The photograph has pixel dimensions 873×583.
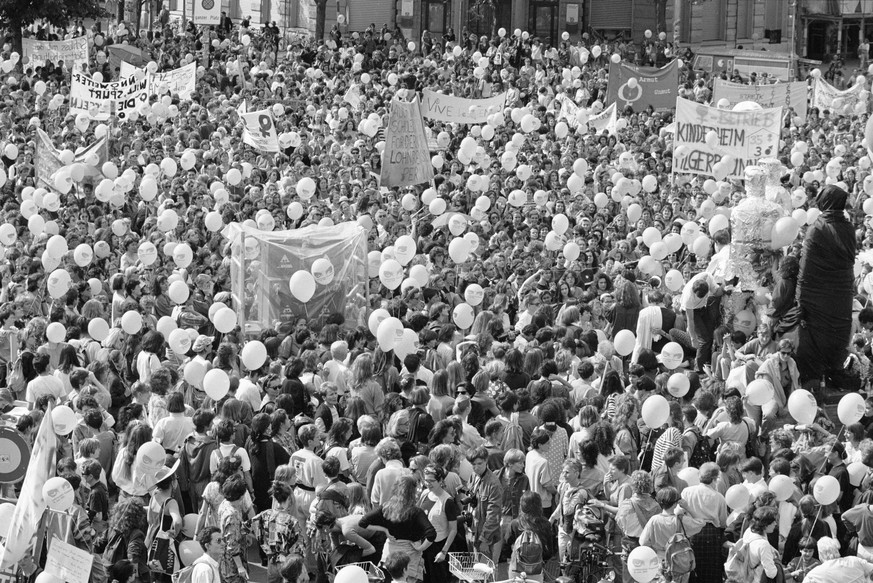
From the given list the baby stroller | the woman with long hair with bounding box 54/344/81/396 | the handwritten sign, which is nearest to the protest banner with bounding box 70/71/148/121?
the woman with long hair with bounding box 54/344/81/396

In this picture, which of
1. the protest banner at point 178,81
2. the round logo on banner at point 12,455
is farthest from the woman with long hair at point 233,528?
the protest banner at point 178,81

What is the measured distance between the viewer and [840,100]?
87.9ft

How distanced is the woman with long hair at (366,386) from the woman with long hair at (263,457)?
1.14 metres

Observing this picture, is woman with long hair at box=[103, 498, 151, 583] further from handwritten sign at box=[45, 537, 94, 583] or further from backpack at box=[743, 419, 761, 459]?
backpack at box=[743, 419, 761, 459]

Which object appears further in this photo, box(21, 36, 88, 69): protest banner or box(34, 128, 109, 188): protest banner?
box(21, 36, 88, 69): protest banner

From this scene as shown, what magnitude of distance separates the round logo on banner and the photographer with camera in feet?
→ 9.21

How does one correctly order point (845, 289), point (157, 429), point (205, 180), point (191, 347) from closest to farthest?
point (157, 429)
point (845, 289)
point (191, 347)
point (205, 180)

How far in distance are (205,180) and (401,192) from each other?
8.68 ft

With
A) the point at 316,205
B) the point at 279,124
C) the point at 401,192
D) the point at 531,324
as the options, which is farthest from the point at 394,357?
the point at 279,124

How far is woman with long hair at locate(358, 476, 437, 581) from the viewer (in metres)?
8.55

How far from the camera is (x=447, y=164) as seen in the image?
21969 millimetres

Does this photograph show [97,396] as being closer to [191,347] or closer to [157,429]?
[157,429]

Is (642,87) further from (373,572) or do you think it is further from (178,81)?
(373,572)

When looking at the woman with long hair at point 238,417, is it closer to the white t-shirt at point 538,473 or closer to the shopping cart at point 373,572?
the shopping cart at point 373,572
